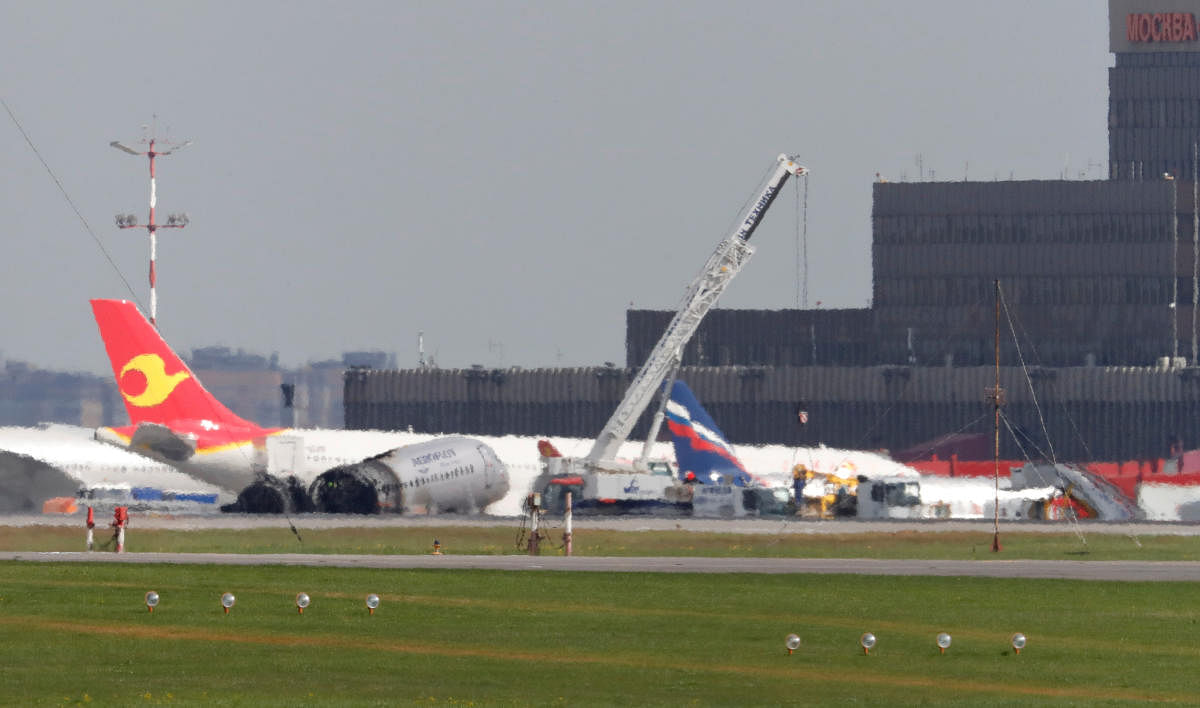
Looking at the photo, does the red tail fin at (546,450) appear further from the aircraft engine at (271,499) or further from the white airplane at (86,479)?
the aircraft engine at (271,499)

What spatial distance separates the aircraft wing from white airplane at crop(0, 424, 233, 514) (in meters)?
4.66

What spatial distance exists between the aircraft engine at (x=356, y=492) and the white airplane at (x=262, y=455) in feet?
0.16

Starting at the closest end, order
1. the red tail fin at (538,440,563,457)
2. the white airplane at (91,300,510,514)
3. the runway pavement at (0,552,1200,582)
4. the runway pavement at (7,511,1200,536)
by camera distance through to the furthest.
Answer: the runway pavement at (0,552,1200,582) < the runway pavement at (7,511,1200,536) < the white airplane at (91,300,510,514) < the red tail fin at (538,440,563,457)

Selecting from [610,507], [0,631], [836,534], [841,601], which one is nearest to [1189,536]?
[836,534]

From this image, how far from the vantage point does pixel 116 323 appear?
11206 centimetres

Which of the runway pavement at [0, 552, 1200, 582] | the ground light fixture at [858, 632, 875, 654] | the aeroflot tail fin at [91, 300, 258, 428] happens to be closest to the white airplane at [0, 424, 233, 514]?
the aeroflot tail fin at [91, 300, 258, 428]

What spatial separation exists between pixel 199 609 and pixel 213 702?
16.6 meters

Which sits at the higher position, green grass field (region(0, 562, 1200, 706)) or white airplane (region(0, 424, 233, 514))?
white airplane (region(0, 424, 233, 514))

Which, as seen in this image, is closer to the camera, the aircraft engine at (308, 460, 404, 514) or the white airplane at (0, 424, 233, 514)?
the aircraft engine at (308, 460, 404, 514)

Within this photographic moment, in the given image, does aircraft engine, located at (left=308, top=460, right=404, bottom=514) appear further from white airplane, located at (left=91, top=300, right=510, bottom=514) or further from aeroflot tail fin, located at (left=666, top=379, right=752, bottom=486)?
aeroflot tail fin, located at (left=666, top=379, right=752, bottom=486)

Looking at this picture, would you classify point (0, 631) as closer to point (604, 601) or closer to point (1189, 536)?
point (604, 601)

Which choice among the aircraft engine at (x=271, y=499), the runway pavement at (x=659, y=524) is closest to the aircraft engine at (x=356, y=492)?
the aircraft engine at (x=271, y=499)

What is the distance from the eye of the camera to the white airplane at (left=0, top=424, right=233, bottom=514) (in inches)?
4488

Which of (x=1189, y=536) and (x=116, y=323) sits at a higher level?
(x=116, y=323)
